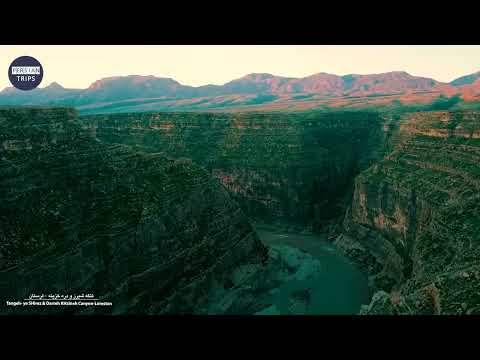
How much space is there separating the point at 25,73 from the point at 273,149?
62400 mm

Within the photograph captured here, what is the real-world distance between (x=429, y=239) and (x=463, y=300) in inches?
630

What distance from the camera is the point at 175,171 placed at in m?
48.6

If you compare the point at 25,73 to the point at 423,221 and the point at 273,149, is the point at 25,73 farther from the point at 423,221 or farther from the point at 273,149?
the point at 273,149

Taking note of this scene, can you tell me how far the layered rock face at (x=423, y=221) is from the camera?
27.6 m

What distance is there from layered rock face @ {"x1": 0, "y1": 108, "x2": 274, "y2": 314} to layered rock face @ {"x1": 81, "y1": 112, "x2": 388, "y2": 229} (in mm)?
30128

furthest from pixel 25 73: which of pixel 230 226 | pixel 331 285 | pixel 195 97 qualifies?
pixel 195 97

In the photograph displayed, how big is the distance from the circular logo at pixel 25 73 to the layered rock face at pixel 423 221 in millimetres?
25872

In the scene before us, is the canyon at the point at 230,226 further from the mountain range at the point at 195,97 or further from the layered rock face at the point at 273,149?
the mountain range at the point at 195,97

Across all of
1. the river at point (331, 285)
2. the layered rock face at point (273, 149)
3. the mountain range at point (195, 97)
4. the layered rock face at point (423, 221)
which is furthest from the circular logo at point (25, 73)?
the mountain range at point (195, 97)

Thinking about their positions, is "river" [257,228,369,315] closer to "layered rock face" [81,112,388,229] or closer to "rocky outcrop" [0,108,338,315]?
"rocky outcrop" [0,108,338,315]

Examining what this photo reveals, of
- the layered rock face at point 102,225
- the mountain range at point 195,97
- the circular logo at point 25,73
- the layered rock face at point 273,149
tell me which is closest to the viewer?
the circular logo at point 25,73

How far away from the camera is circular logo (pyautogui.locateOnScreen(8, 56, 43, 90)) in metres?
22.0

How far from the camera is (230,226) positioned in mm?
50188
